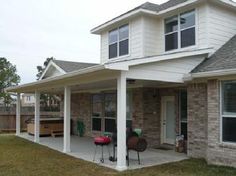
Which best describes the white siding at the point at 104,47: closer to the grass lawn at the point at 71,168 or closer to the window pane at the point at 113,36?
the window pane at the point at 113,36

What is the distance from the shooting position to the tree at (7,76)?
41.5 metres

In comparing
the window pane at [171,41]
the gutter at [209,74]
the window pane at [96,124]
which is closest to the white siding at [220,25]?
the window pane at [171,41]

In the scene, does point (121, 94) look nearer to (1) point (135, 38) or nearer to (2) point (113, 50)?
(1) point (135, 38)

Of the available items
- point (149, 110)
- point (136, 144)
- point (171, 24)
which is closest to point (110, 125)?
point (149, 110)

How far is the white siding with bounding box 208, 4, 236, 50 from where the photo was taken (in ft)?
40.1

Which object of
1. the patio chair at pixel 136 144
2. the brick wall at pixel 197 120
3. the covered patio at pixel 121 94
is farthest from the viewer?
the brick wall at pixel 197 120

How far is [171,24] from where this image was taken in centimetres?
1361

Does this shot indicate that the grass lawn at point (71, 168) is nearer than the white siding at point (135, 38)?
Yes

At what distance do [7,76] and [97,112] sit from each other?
91.1 ft

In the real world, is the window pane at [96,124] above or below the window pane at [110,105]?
below

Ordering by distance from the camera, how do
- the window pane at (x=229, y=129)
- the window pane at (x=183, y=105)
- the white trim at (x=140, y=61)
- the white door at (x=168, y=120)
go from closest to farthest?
the white trim at (x=140, y=61), the window pane at (x=229, y=129), the window pane at (x=183, y=105), the white door at (x=168, y=120)

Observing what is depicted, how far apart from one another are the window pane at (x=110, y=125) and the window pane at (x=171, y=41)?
5098mm

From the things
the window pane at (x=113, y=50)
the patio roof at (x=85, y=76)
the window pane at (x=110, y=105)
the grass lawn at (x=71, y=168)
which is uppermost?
the window pane at (x=113, y=50)

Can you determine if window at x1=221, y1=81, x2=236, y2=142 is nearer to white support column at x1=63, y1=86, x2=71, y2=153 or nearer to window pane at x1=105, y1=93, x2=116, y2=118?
white support column at x1=63, y1=86, x2=71, y2=153
